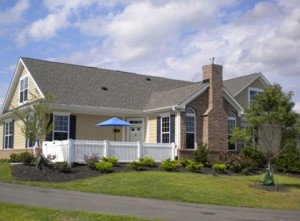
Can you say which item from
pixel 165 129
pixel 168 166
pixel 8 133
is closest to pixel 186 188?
pixel 168 166

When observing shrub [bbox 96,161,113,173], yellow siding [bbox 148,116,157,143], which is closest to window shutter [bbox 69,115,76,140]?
yellow siding [bbox 148,116,157,143]

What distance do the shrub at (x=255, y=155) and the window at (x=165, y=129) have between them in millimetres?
4872

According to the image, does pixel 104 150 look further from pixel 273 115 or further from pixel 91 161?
pixel 273 115

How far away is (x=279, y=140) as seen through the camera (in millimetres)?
24078

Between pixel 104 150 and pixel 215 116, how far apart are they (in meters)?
8.13

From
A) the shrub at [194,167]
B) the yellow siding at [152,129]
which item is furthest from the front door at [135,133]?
the shrub at [194,167]

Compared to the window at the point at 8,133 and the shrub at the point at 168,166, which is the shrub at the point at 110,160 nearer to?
the shrub at the point at 168,166

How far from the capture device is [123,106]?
3048cm

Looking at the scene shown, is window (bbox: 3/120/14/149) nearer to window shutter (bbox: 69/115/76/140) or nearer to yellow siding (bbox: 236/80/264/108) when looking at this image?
window shutter (bbox: 69/115/76/140)

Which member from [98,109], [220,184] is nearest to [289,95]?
[220,184]

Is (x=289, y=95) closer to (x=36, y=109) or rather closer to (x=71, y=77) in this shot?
(x=36, y=109)

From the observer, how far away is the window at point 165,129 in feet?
95.0

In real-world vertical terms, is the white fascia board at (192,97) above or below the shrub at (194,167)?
above

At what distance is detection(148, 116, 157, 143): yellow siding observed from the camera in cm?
3019
